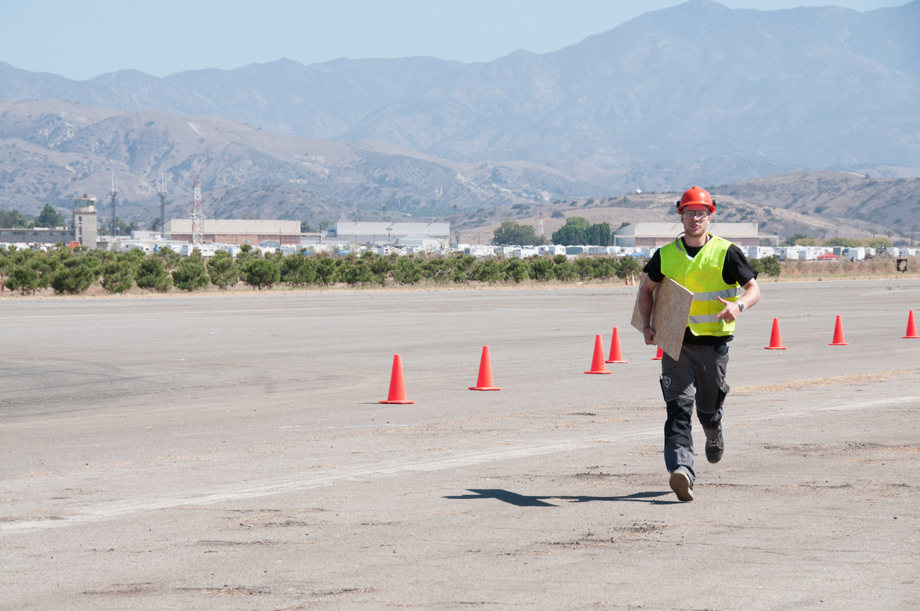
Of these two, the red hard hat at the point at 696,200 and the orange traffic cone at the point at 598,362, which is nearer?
the red hard hat at the point at 696,200

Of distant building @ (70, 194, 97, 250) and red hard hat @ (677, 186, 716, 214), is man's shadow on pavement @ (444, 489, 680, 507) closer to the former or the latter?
red hard hat @ (677, 186, 716, 214)

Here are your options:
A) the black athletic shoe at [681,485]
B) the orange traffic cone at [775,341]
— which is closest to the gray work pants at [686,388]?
the black athletic shoe at [681,485]

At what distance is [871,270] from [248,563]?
9013cm

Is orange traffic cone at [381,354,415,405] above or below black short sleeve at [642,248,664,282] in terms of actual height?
below

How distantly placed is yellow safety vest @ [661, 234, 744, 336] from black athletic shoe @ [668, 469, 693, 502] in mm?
1004

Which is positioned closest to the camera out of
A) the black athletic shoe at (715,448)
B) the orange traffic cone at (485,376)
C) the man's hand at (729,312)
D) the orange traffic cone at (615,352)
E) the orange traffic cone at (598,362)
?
the man's hand at (729,312)

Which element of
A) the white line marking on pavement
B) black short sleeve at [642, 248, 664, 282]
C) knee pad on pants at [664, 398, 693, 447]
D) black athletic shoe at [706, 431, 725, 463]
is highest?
black short sleeve at [642, 248, 664, 282]

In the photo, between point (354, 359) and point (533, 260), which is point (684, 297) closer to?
point (354, 359)

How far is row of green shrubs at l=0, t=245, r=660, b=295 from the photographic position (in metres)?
46.6

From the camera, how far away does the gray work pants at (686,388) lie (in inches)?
303

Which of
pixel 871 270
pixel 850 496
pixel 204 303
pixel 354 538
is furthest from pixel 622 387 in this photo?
pixel 871 270

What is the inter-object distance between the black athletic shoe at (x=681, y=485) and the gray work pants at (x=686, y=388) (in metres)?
0.11

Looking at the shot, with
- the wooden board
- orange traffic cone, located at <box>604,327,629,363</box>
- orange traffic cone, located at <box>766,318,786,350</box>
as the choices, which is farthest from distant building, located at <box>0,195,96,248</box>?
the wooden board

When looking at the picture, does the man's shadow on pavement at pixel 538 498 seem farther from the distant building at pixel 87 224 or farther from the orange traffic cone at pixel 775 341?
the distant building at pixel 87 224
